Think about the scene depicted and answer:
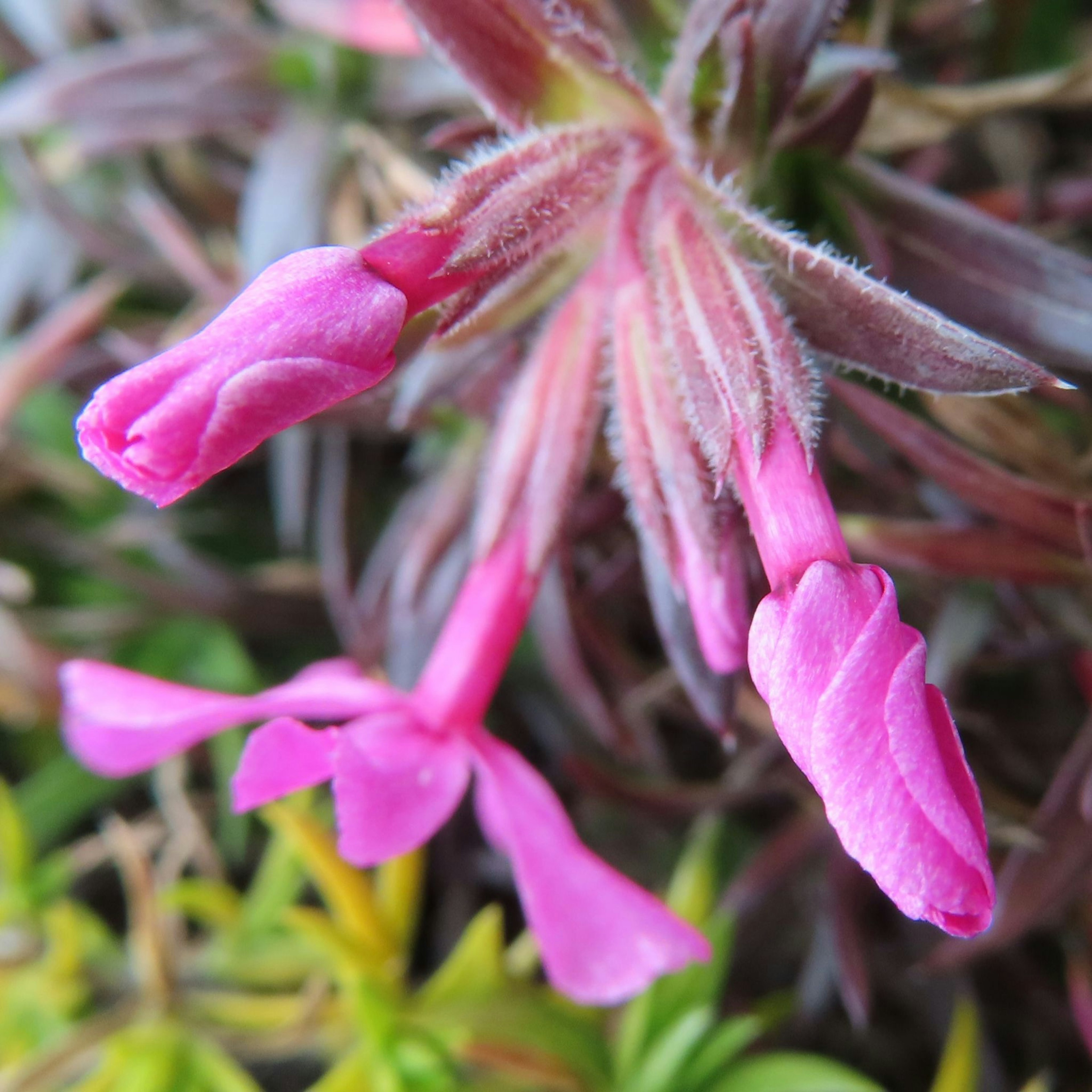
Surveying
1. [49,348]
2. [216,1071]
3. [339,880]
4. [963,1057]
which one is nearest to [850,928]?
[963,1057]

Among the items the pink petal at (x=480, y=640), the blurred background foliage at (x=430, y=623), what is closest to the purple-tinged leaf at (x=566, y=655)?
the blurred background foliage at (x=430, y=623)

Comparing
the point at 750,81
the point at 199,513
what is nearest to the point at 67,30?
the point at 199,513

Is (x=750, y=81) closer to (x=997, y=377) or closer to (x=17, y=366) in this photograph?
(x=997, y=377)

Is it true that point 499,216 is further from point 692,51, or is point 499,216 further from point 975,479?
point 975,479

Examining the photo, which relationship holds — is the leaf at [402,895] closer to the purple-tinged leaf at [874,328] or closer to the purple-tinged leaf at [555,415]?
the purple-tinged leaf at [555,415]

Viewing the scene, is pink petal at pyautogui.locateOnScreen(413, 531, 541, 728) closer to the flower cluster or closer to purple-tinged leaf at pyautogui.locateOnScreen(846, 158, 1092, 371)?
the flower cluster

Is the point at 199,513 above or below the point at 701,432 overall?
below

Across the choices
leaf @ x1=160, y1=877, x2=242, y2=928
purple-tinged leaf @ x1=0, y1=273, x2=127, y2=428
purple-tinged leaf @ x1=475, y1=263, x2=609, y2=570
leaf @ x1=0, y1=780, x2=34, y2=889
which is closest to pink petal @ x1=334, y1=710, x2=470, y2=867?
purple-tinged leaf @ x1=475, y1=263, x2=609, y2=570
